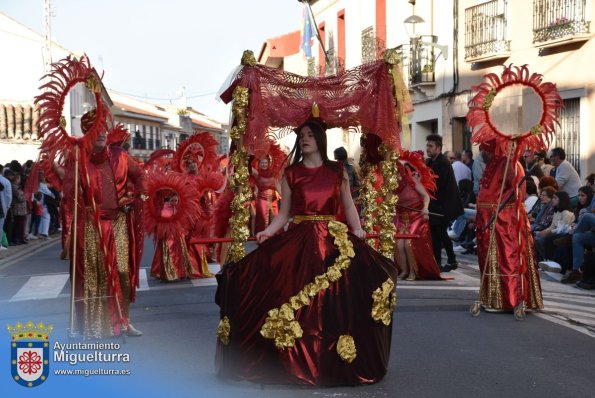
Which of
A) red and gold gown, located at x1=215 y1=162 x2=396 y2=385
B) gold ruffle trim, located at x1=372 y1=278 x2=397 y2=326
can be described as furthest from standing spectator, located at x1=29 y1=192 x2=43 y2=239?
gold ruffle trim, located at x1=372 y1=278 x2=397 y2=326

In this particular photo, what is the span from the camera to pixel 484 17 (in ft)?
82.4

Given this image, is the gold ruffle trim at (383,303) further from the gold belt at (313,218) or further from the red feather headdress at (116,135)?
the red feather headdress at (116,135)

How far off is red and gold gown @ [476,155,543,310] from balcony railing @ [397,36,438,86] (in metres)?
18.2

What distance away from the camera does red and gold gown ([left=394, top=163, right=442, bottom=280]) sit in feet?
46.6

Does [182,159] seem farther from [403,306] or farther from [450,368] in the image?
[450,368]

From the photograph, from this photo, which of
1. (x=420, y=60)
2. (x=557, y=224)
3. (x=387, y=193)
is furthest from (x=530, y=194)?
(x=420, y=60)

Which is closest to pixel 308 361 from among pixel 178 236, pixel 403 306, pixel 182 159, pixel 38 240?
pixel 403 306

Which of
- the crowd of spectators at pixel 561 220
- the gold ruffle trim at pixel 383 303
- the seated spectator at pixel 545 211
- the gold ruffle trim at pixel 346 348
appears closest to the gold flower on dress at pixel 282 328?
the gold ruffle trim at pixel 346 348

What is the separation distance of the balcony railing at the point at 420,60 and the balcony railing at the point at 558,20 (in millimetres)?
6677

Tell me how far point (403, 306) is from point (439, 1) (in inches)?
732

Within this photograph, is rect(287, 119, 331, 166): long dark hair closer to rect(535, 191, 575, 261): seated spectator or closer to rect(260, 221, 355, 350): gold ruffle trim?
rect(260, 221, 355, 350): gold ruffle trim

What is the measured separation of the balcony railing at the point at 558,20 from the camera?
66.8 feet

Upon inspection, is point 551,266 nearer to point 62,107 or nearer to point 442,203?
point 442,203

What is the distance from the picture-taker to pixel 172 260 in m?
14.5
